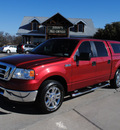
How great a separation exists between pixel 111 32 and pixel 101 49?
22013mm

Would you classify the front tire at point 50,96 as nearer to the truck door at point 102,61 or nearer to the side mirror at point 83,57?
the side mirror at point 83,57

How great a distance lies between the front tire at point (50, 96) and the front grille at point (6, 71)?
0.71m

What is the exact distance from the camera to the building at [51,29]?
26812 mm

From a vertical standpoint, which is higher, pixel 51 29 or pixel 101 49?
pixel 51 29

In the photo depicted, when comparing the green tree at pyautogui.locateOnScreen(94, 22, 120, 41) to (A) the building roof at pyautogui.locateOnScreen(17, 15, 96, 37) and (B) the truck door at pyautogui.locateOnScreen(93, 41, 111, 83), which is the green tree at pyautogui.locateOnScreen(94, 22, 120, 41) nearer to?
(A) the building roof at pyautogui.locateOnScreen(17, 15, 96, 37)

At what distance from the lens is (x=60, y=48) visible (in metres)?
4.50

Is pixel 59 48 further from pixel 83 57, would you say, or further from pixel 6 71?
pixel 6 71

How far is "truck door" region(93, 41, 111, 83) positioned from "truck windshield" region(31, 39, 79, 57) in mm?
911

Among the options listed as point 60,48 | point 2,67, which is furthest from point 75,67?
point 2,67

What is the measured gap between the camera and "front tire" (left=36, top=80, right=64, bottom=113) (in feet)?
11.3

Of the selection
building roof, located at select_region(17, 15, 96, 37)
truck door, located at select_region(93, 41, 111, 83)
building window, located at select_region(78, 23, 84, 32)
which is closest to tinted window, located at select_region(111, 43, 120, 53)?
truck door, located at select_region(93, 41, 111, 83)

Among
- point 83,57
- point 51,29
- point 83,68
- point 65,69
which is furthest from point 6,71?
point 51,29

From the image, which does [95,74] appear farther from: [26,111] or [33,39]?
[33,39]

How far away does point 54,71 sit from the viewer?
358 centimetres
